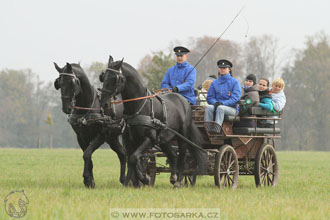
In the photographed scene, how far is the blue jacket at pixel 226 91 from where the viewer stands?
11.6 m

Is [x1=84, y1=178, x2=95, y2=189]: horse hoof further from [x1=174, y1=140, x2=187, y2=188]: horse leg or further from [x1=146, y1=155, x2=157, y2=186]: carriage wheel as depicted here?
[x1=174, y1=140, x2=187, y2=188]: horse leg

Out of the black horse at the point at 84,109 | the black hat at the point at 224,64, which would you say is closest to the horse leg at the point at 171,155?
the black horse at the point at 84,109

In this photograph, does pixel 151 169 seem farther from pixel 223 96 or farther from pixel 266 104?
pixel 266 104

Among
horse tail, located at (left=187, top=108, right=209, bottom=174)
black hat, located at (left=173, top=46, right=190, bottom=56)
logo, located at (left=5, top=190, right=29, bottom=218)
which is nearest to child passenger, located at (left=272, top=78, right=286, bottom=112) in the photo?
horse tail, located at (left=187, top=108, right=209, bottom=174)

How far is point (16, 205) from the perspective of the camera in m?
7.39

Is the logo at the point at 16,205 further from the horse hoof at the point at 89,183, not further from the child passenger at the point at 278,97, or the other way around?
the child passenger at the point at 278,97

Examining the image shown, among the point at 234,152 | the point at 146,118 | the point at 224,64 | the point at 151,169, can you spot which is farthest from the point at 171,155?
the point at 224,64

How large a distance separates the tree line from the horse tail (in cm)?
4371

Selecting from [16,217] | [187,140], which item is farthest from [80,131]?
[16,217]

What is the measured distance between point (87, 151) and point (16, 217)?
4351mm

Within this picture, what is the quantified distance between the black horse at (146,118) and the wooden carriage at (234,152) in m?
0.27

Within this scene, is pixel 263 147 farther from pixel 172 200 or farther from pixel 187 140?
pixel 172 200

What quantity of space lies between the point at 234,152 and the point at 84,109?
9.31 ft

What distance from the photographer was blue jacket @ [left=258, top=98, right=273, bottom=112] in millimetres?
12055
